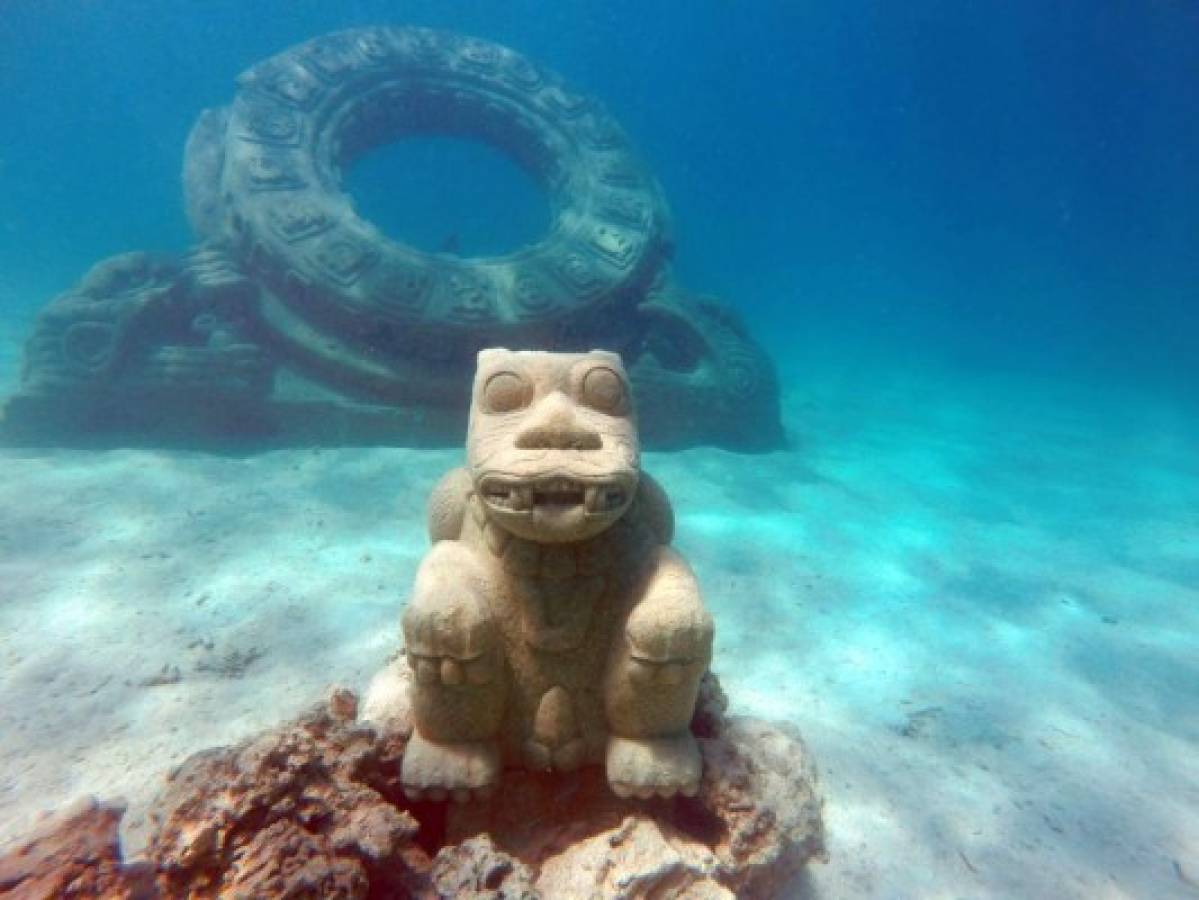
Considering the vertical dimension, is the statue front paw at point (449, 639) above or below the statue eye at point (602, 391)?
below

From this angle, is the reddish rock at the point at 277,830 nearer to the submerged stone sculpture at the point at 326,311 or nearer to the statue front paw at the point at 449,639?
the statue front paw at the point at 449,639

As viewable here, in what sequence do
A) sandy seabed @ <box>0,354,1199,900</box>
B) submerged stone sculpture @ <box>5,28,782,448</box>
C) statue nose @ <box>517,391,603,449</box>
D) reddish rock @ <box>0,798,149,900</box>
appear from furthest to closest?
submerged stone sculpture @ <box>5,28,782,448</box>
sandy seabed @ <box>0,354,1199,900</box>
statue nose @ <box>517,391,603,449</box>
reddish rock @ <box>0,798,149,900</box>

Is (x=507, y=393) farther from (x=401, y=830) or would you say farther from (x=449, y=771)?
(x=401, y=830)

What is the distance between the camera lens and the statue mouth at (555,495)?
202 cm

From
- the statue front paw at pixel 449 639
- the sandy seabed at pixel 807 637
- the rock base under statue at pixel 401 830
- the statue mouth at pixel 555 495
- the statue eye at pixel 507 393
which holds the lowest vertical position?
the sandy seabed at pixel 807 637

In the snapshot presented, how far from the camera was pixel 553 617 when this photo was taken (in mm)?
2186

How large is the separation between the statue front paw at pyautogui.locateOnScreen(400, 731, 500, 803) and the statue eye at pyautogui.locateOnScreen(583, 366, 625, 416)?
3.88ft

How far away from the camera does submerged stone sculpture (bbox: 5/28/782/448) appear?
7117 mm

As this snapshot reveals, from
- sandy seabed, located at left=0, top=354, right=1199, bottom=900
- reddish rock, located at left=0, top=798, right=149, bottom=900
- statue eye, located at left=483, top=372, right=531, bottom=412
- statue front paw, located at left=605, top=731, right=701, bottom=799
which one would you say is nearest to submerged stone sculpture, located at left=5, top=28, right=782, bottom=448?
sandy seabed, located at left=0, top=354, right=1199, bottom=900

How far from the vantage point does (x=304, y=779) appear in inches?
72.4

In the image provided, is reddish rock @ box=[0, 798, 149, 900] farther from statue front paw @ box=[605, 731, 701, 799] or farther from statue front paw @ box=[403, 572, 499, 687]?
statue front paw @ box=[605, 731, 701, 799]

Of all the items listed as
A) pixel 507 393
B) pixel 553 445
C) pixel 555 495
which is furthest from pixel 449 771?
pixel 507 393

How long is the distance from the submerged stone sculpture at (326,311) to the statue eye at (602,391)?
17.1ft

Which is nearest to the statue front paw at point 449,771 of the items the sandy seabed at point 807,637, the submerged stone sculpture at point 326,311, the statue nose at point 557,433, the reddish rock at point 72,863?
the reddish rock at point 72,863
